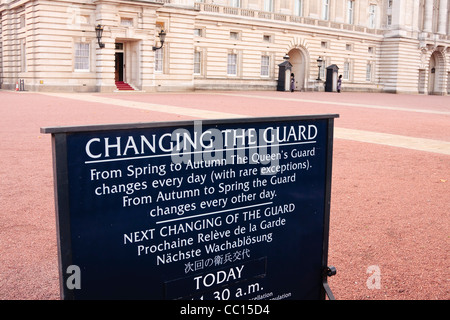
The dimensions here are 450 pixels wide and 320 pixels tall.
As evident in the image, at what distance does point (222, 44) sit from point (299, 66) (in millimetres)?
10054

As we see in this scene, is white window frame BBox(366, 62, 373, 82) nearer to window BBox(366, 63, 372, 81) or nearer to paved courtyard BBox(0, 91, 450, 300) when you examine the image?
window BBox(366, 63, 372, 81)

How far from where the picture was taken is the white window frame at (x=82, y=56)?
1287 inches

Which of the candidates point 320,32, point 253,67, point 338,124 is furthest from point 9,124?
point 320,32

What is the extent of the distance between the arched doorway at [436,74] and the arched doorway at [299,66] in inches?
843

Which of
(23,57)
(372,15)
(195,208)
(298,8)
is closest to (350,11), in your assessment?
(372,15)

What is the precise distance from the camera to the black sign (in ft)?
7.45

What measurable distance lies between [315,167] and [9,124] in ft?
37.7

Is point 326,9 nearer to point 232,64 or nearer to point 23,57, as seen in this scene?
point 232,64

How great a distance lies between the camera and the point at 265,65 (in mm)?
44688

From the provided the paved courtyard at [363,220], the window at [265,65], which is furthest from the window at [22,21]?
the paved courtyard at [363,220]

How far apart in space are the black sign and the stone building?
30.4 m

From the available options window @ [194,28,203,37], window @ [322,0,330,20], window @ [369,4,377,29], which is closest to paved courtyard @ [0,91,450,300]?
window @ [194,28,203,37]

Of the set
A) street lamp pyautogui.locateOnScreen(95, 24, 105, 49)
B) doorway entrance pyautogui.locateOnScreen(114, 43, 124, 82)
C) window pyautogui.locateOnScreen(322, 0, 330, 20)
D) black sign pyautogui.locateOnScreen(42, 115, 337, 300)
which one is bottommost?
black sign pyautogui.locateOnScreen(42, 115, 337, 300)

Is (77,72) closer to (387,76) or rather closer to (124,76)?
(124,76)
